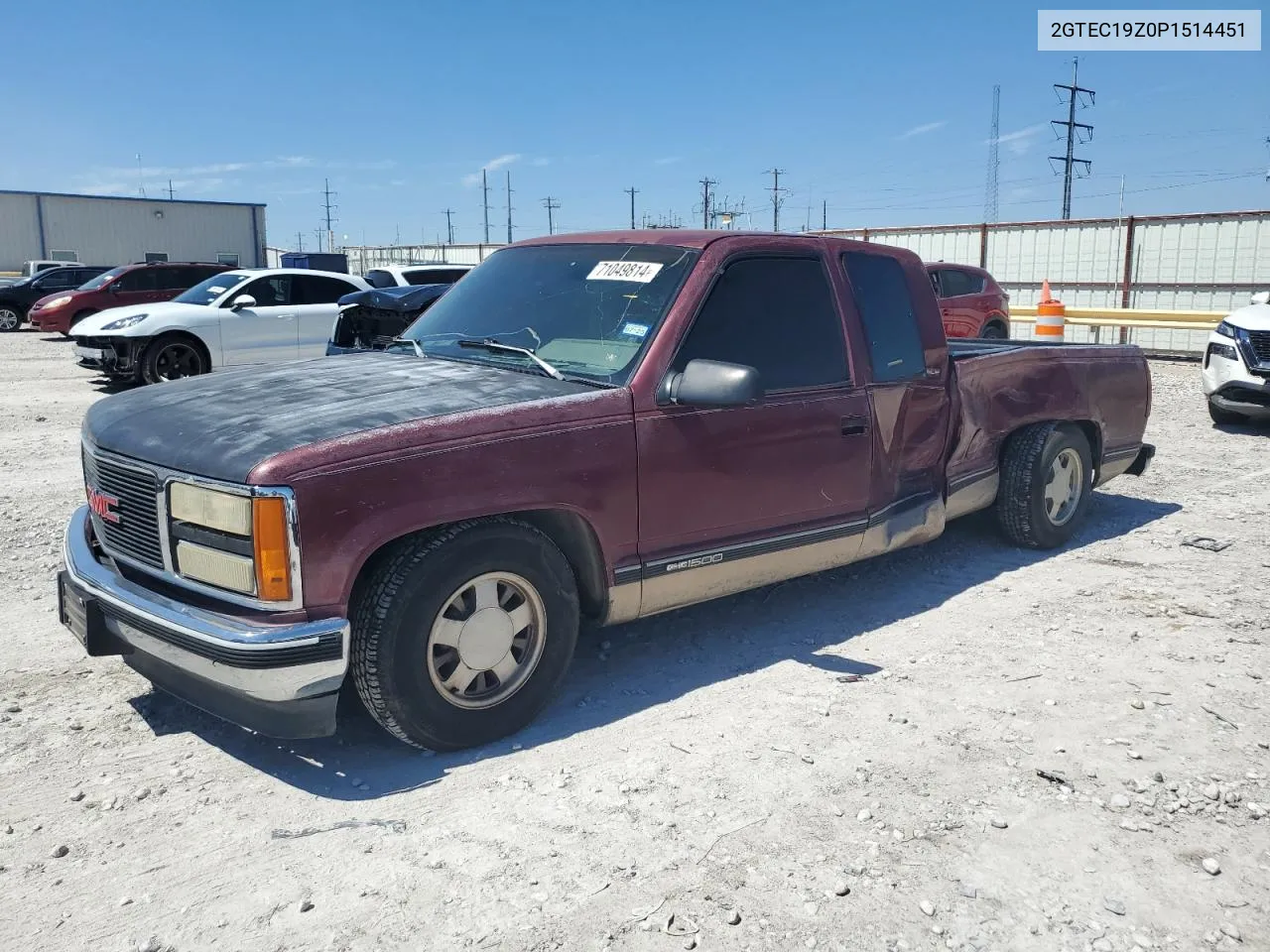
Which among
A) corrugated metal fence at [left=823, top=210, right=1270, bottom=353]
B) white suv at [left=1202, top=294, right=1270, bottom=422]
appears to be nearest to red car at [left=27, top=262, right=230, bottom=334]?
corrugated metal fence at [left=823, top=210, right=1270, bottom=353]

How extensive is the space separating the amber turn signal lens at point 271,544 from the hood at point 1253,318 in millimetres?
10247

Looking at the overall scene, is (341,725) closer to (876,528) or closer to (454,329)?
(454,329)

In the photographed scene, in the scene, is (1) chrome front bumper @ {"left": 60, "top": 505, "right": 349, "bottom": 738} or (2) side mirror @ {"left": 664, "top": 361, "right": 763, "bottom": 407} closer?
(1) chrome front bumper @ {"left": 60, "top": 505, "right": 349, "bottom": 738}

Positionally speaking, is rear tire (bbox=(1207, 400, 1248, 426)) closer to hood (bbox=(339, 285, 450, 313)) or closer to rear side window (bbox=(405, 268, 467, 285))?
hood (bbox=(339, 285, 450, 313))

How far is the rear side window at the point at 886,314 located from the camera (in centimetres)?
480

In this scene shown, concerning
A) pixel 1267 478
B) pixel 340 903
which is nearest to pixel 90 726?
pixel 340 903

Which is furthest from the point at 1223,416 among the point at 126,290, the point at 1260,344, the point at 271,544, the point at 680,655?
the point at 126,290

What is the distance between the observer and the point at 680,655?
176 inches

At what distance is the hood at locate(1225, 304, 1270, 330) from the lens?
1011cm

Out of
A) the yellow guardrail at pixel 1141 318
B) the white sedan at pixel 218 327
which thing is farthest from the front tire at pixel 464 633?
the yellow guardrail at pixel 1141 318

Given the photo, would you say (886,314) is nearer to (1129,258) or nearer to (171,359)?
(171,359)

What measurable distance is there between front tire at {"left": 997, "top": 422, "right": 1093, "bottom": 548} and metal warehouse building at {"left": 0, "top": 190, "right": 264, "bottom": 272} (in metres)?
42.1

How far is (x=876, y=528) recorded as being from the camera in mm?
4785

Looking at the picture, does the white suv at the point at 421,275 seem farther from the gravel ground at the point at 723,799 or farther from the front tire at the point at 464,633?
the front tire at the point at 464,633
